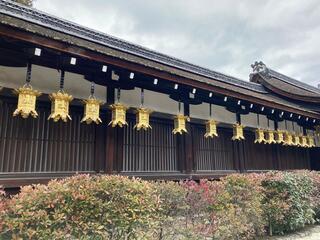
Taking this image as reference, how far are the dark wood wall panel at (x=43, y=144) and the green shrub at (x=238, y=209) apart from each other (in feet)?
9.70

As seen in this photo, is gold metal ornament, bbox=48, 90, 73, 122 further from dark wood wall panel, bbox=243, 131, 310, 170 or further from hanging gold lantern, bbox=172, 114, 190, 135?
dark wood wall panel, bbox=243, 131, 310, 170

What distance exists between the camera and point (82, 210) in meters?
3.41

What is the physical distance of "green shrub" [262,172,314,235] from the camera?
599cm

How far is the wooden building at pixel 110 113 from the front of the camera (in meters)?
5.26

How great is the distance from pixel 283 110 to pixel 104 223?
811cm

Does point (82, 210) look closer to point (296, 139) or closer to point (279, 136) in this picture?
point (279, 136)

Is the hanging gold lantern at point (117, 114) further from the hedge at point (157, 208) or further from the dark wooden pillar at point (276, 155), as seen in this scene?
the dark wooden pillar at point (276, 155)

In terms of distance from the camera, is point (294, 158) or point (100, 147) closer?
point (100, 147)

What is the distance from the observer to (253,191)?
18.2 feet

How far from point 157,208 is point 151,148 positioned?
339 centimetres

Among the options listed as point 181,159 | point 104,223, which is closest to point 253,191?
point 181,159

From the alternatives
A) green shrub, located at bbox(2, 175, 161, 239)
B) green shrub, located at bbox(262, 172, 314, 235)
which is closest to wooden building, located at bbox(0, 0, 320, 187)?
green shrub, located at bbox(2, 175, 161, 239)

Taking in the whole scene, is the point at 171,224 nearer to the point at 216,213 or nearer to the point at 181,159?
the point at 216,213

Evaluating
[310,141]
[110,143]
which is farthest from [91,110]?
[310,141]
